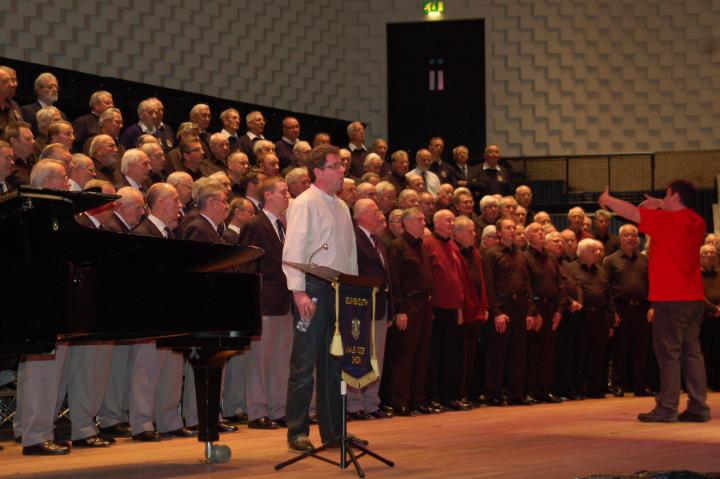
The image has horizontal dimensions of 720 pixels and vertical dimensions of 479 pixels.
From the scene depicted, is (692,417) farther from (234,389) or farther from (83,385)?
(83,385)

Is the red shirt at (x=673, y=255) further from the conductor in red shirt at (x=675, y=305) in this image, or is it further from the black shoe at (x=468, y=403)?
the black shoe at (x=468, y=403)

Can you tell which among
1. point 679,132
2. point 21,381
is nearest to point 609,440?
point 21,381

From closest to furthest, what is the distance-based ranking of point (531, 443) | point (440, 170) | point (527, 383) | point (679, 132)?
point (531, 443) < point (527, 383) < point (440, 170) < point (679, 132)

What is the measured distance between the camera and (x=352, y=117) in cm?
1533

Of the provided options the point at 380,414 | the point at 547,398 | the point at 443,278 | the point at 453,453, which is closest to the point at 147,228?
the point at 453,453

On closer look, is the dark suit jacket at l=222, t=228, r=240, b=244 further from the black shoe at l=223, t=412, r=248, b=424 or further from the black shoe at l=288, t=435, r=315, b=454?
the black shoe at l=288, t=435, r=315, b=454

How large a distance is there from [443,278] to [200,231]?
99.8 inches

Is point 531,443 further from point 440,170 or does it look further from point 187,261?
point 440,170

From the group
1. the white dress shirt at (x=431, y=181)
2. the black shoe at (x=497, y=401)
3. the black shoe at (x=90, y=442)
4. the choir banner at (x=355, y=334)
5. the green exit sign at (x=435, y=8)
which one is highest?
the green exit sign at (x=435, y=8)

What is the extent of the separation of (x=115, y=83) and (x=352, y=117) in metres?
5.08

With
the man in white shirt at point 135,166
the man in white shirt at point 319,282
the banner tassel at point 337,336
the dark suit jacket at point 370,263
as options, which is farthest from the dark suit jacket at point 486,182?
the banner tassel at point 337,336

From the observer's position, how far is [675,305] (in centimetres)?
710

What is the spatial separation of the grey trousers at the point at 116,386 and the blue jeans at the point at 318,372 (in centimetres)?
134

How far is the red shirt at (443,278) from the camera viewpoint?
834cm
